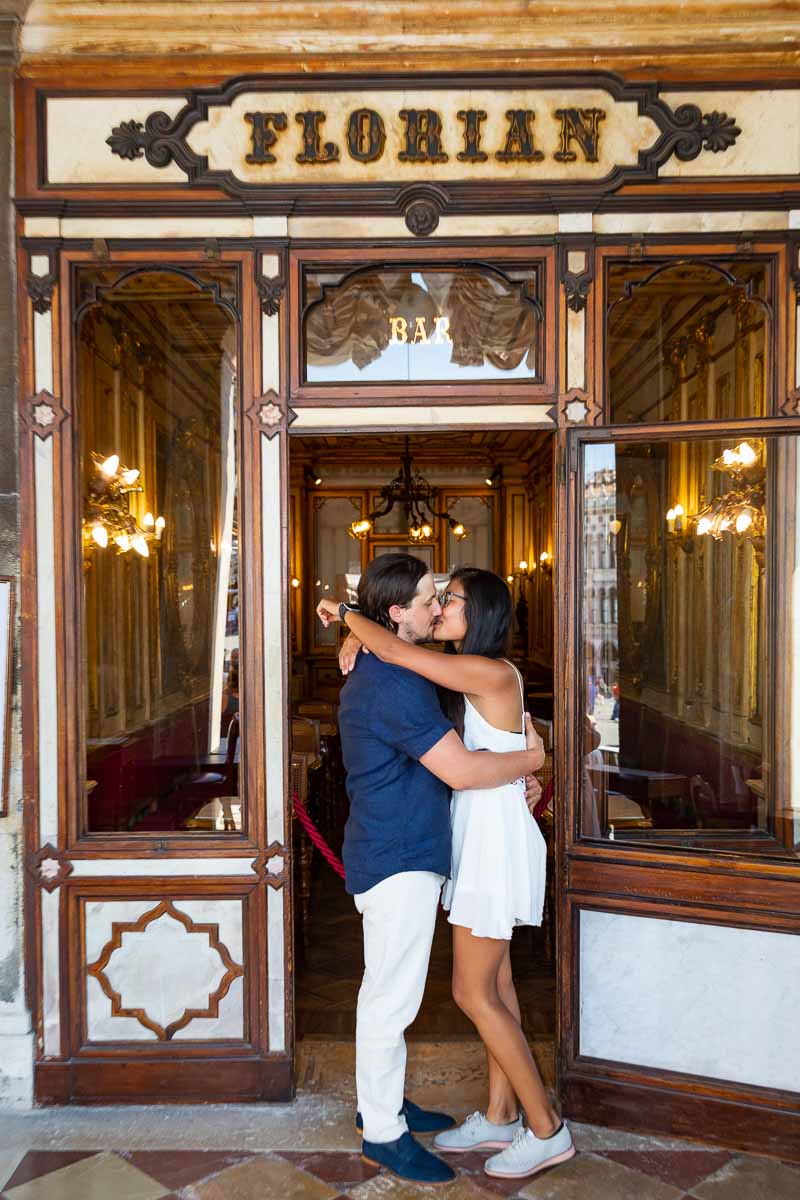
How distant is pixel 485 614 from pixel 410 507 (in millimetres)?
8577

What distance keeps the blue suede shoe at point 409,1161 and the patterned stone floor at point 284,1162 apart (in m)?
0.04

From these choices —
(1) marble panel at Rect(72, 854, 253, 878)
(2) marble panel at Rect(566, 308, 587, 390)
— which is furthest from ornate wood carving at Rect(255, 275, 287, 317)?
(1) marble panel at Rect(72, 854, 253, 878)

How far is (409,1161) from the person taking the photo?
293 cm

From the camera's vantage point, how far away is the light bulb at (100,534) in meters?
3.65

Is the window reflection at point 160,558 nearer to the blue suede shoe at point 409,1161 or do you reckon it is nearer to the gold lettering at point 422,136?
the gold lettering at point 422,136

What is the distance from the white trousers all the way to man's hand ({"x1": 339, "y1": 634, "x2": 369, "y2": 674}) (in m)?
0.67

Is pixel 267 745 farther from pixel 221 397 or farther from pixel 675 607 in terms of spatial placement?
pixel 675 607

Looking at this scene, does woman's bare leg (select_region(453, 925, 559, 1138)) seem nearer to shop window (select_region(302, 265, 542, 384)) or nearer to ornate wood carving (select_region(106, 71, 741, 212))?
shop window (select_region(302, 265, 542, 384))

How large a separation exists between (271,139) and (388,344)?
863 mm

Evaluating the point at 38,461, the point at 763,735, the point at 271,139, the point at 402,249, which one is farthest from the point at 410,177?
the point at 763,735

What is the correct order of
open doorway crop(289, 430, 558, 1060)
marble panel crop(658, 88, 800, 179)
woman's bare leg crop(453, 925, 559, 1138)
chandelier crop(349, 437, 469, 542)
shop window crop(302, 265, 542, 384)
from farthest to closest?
open doorway crop(289, 430, 558, 1060)
chandelier crop(349, 437, 469, 542)
shop window crop(302, 265, 542, 384)
marble panel crop(658, 88, 800, 179)
woman's bare leg crop(453, 925, 559, 1138)

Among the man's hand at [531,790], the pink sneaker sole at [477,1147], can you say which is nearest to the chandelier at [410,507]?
the man's hand at [531,790]

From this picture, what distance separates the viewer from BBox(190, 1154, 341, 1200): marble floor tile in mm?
2873

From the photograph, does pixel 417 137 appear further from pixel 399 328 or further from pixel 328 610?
pixel 328 610
